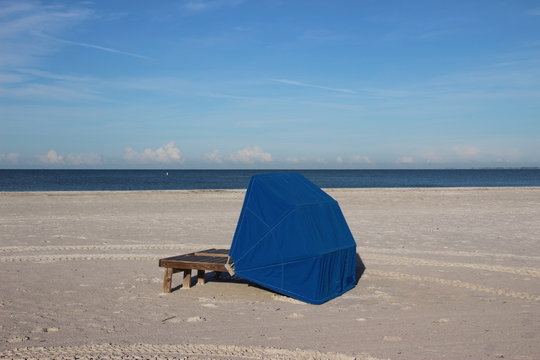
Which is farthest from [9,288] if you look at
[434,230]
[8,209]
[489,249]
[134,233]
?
[8,209]

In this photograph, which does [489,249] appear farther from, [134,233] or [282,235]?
[134,233]

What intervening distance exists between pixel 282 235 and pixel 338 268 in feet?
3.72

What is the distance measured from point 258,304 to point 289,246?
0.98 metres

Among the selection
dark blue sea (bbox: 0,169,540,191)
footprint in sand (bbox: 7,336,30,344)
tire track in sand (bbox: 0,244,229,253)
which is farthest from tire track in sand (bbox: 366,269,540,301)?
dark blue sea (bbox: 0,169,540,191)

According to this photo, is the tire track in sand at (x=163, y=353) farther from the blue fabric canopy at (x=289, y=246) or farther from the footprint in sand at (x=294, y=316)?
the blue fabric canopy at (x=289, y=246)

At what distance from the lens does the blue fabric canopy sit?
316 inches

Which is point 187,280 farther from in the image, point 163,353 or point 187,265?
point 163,353

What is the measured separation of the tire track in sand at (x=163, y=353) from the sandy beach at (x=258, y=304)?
0.02 m

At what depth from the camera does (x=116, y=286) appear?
361 inches

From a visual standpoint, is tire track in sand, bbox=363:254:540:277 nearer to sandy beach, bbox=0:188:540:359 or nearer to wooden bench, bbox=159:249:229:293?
sandy beach, bbox=0:188:540:359

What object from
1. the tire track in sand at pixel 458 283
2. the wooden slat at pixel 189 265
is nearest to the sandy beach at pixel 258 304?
the tire track in sand at pixel 458 283

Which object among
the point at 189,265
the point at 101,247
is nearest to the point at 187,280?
the point at 189,265

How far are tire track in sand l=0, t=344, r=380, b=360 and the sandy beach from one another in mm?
21

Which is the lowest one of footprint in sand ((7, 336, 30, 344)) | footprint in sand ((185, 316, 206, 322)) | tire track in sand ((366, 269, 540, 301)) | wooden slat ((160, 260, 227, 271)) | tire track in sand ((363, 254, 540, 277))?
footprint in sand ((185, 316, 206, 322))
